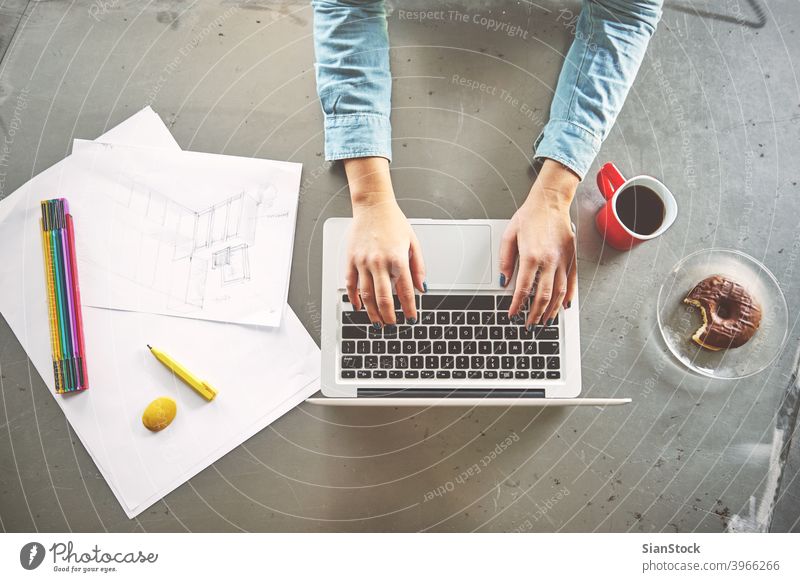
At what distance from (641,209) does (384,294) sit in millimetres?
298

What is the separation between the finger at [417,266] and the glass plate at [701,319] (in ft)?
0.91

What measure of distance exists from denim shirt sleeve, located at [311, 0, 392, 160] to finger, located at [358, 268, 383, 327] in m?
0.14

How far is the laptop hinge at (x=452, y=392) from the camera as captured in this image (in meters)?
0.55

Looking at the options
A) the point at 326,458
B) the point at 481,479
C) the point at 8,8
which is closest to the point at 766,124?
the point at 481,479

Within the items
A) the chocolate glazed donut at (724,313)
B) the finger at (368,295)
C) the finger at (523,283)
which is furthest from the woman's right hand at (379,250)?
the chocolate glazed donut at (724,313)

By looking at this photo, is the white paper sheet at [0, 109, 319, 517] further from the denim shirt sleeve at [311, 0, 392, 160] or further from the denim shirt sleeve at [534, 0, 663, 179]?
the denim shirt sleeve at [534, 0, 663, 179]

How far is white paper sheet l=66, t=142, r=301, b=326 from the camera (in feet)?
1.95

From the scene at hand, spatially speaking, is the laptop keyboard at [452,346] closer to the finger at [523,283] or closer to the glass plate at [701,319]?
the finger at [523,283]

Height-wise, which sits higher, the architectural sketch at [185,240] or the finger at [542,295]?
the architectural sketch at [185,240]

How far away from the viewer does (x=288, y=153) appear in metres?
0.62

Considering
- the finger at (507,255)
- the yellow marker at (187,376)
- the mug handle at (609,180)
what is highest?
the mug handle at (609,180)

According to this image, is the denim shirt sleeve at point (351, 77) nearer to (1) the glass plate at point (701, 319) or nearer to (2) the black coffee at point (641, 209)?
(2) the black coffee at point (641, 209)
